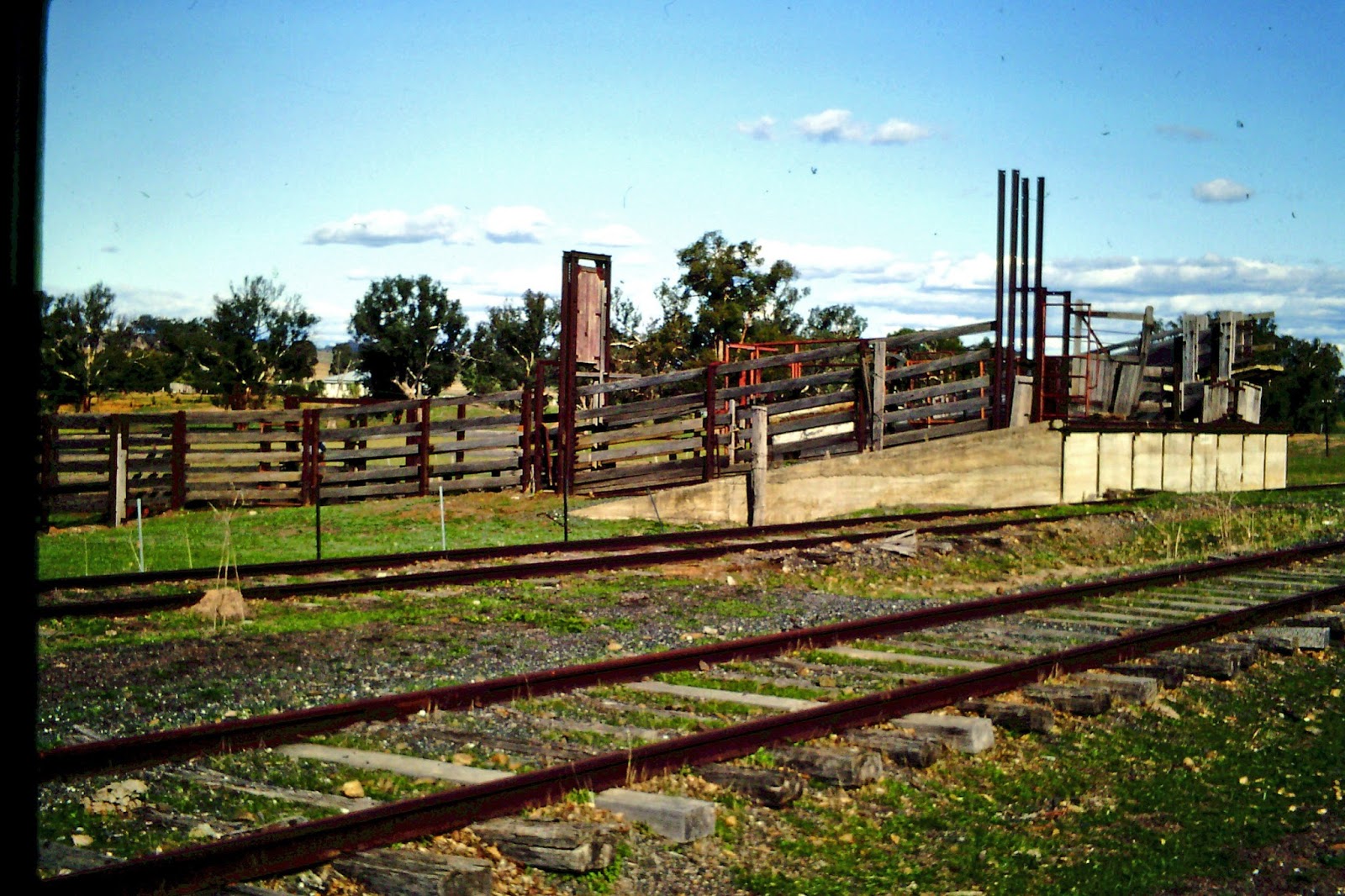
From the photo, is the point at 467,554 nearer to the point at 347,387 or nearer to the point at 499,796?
the point at 499,796

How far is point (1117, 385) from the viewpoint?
2938cm

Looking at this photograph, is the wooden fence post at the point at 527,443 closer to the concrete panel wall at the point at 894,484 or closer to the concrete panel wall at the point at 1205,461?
the concrete panel wall at the point at 894,484

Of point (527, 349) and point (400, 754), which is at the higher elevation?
point (527, 349)

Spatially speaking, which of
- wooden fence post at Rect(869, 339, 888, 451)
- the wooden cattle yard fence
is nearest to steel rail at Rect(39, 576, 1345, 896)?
the wooden cattle yard fence

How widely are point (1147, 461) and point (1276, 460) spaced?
21.0 ft

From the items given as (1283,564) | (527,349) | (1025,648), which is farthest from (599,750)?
(527,349)

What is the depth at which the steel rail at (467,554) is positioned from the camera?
39.4 ft

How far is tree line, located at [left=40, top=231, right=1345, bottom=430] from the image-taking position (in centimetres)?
5234

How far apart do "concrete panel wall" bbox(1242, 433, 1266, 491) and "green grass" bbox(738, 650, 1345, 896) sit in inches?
811

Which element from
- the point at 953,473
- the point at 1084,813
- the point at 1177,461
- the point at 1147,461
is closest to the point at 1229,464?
the point at 1177,461

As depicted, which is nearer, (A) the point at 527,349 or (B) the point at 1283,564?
(B) the point at 1283,564

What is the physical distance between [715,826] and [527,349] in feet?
252

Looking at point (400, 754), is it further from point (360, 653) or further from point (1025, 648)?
point (1025, 648)

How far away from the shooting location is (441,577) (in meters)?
11.9
